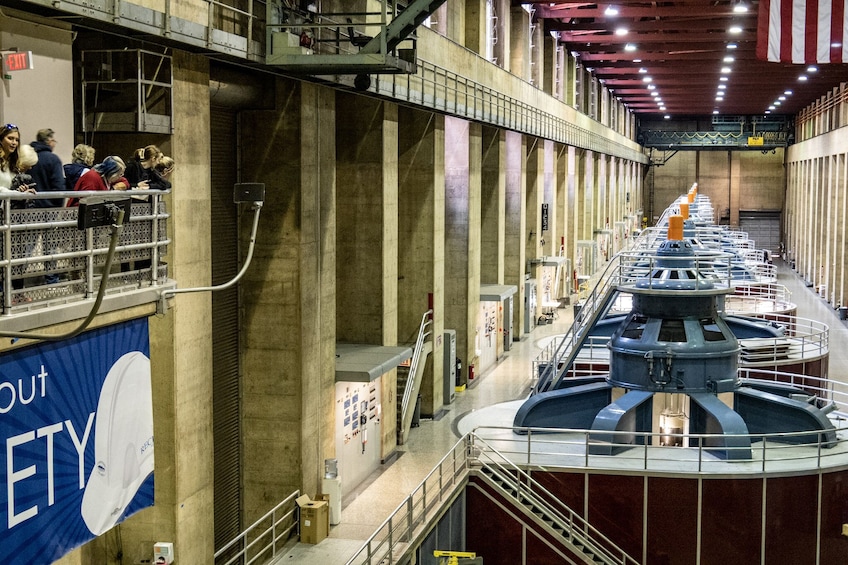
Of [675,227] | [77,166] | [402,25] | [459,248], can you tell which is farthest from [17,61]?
[459,248]

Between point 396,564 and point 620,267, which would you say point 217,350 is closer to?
point 396,564

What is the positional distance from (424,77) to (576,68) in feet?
90.9

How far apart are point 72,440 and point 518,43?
27.7m

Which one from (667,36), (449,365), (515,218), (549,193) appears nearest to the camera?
(449,365)

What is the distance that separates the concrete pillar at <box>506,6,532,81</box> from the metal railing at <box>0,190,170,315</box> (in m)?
25.6

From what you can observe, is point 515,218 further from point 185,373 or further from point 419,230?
point 185,373

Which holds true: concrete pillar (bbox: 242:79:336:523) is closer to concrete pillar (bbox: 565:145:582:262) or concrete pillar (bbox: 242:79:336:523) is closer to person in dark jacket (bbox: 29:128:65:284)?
person in dark jacket (bbox: 29:128:65:284)

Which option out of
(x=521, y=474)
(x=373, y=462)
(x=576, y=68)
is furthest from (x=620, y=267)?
(x=576, y=68)

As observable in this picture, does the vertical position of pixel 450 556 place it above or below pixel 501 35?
below

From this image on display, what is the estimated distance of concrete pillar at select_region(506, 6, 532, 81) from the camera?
112 feet

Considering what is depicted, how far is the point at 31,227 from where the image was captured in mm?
7793

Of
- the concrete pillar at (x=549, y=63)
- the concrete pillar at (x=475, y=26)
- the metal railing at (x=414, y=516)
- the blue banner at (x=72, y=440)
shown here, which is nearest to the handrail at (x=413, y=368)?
the metal railing at (x=414, y=516)

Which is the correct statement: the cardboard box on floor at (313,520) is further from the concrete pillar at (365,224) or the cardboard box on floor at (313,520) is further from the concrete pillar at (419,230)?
the concrete pillar at (419,230)

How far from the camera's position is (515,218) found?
113 feet
